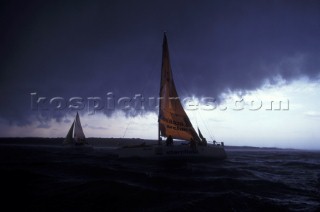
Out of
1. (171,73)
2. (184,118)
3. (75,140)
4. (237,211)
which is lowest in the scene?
(75,140)

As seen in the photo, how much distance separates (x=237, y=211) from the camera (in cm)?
771

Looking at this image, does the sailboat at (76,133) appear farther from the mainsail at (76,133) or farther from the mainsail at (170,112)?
A: the mainsail at (170,112)

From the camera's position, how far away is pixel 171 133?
26.2 metres

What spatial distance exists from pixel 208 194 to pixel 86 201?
5.40m

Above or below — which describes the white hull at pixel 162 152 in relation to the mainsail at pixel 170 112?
below

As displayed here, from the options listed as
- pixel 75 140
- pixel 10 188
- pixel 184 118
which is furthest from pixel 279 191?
pixel 75 140

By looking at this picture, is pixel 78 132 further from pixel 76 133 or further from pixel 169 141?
pixel 169 141

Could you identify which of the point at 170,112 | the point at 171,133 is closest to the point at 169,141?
the point at 171,133

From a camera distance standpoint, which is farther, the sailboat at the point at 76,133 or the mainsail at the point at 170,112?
the sailboat at the point at 76,133

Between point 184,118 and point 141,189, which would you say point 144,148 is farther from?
point 141,189

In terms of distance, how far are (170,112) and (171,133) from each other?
266cm

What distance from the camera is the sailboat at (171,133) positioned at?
2269 centimetres

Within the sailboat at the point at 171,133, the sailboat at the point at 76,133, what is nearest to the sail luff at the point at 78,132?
the sailboat at the point at 76,133

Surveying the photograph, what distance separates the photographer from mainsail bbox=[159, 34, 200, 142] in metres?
26.4
